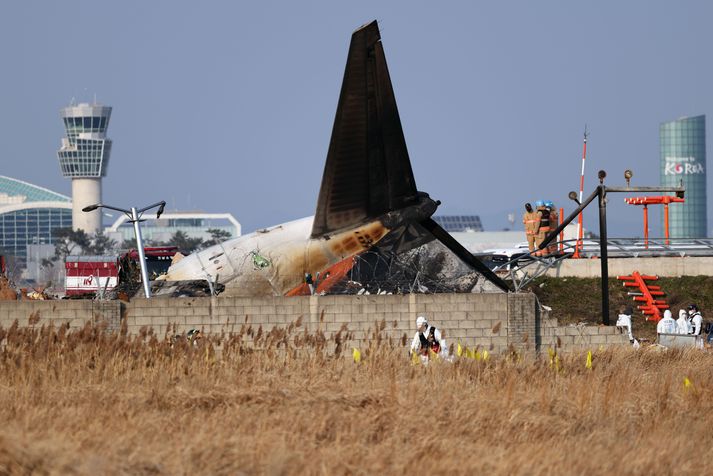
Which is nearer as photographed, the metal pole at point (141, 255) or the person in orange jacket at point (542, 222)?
the metal pole at point (141, 255)

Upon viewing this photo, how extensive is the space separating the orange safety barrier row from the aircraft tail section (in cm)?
1347

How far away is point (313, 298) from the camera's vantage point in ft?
116

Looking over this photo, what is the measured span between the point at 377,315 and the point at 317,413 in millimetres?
16823

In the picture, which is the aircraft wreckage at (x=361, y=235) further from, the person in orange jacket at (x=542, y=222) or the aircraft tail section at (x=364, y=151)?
the person in orange jacket at (x=542, y=222)

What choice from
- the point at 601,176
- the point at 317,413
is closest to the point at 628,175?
the point at 601,176

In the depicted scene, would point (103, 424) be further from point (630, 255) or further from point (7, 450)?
point (630, 255)

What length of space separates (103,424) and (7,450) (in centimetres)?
250

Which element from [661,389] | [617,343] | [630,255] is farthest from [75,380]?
[630,255]

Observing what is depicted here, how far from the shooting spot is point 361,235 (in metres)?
38.9

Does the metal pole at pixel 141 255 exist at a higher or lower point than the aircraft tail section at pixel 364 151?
lower

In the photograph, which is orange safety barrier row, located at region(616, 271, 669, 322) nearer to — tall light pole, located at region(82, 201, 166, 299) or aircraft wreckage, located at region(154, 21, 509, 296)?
aircraft wreckage, located at region(154, 21, 509, 296)

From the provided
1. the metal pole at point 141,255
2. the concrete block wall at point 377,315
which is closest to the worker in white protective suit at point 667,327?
the concrete block wall at point 377,315

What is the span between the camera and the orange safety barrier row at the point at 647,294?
1903 inches

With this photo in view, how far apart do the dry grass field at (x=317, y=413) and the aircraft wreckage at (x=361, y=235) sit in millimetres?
14315
